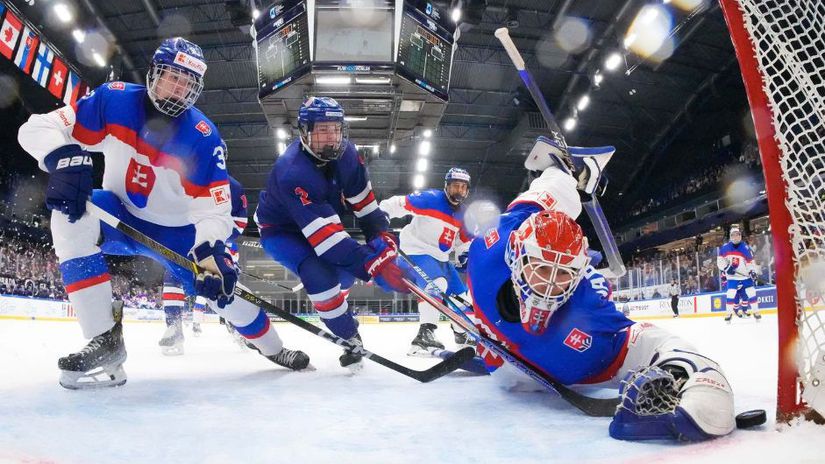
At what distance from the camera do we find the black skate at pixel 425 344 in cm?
337

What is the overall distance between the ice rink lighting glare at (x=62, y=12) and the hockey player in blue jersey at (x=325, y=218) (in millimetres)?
7947

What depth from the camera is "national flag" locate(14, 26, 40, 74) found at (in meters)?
7.66

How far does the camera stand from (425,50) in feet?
21.9

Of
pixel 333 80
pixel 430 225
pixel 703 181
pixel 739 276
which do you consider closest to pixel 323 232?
pixel 430 225

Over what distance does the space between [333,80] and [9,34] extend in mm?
4577

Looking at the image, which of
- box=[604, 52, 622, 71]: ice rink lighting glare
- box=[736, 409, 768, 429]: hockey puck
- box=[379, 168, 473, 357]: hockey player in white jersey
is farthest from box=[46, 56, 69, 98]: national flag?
box=[736, 409, 768, 429]: hockey puck

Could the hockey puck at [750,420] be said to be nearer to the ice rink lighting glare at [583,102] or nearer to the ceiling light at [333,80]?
the ceiling light at [333,80]

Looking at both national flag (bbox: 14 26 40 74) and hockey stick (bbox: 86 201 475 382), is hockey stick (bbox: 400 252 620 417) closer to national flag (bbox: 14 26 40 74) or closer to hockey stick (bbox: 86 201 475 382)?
hockey stick (bbox: 86 201 475 382)

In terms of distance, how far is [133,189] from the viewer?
7.15 feet

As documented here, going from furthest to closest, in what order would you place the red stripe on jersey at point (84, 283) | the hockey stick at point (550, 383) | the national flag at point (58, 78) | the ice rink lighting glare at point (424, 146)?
the ice rink lighting glare at point (424, 146)
the national flag at point (58, 78)
the red stripe on jersey at point (84, 283)
the hockey stick at point (550, 383)

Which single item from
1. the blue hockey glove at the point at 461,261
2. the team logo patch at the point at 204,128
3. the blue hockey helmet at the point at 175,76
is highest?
the blue hockey helmet at the point at 175,76

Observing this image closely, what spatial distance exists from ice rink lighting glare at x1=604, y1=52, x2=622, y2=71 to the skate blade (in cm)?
1089

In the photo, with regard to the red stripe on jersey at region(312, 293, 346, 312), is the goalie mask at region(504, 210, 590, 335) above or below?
above

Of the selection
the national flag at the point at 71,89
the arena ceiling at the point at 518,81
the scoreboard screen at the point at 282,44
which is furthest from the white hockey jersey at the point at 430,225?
the national flag at the point at 71,89
